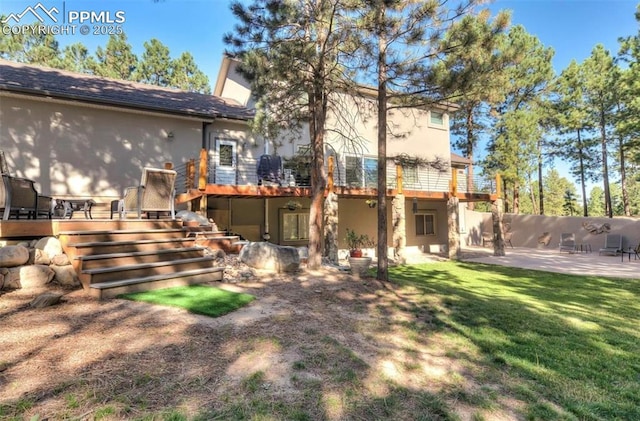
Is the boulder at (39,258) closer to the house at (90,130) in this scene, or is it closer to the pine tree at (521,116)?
the house at (90,130)

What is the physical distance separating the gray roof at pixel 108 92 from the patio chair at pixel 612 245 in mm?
16155

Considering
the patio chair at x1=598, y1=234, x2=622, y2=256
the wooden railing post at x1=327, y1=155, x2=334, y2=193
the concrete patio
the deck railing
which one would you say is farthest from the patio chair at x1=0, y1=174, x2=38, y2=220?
the patio chair at x1=598, y1=234, x2=622, y2=256

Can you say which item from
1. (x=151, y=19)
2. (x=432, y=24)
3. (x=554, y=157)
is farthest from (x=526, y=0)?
(x=554, y=157)

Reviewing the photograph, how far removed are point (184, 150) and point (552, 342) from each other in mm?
10747

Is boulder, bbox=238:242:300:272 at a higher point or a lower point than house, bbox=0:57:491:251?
lower

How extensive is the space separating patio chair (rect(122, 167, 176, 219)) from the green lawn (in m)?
5.01

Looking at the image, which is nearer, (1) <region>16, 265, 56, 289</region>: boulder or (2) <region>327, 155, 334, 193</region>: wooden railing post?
(1) <region>16, 265, 56, 289</region>: boulder

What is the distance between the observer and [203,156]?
928 cm

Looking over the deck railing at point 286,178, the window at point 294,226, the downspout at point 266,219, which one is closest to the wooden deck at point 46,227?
the deck railing at point 286,178

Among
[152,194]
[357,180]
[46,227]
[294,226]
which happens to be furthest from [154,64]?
[46,227]

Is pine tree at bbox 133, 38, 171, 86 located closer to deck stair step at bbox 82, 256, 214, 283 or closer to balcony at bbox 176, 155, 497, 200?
balcony at bbox 176, 155, 497, 200

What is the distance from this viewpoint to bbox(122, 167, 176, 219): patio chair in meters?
6.38

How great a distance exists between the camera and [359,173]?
45.8 ft

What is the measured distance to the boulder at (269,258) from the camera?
6771 millimetres
